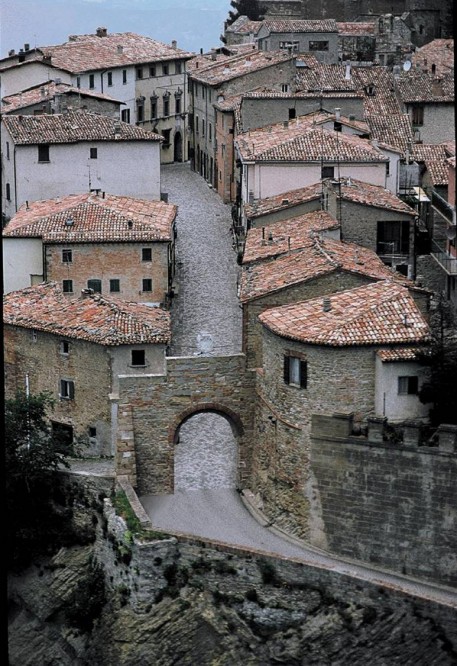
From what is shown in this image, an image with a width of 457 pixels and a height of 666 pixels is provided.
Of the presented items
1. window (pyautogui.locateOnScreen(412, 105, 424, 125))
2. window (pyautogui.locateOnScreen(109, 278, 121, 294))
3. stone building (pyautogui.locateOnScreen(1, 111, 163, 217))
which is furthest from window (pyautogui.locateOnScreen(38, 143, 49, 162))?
window (pyautogui.locateOnScreen(412, 105, 424, 125))

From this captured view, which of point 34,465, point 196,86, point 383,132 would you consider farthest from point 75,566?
point 196,86

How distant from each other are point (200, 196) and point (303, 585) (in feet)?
75.6

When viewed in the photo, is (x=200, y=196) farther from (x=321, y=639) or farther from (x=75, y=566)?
(x=321, y=639)

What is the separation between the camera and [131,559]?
72.9ft

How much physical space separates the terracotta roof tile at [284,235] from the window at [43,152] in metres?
7.38

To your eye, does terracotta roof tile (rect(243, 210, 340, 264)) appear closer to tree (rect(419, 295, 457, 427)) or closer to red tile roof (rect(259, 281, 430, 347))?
red tile roof (rect(259, 281, 430, 347))

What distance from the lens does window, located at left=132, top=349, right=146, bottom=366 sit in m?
24.5

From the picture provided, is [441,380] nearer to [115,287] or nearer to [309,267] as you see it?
[309,267]

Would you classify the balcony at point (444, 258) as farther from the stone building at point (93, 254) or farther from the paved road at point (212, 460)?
the stone building at point (93, 254)

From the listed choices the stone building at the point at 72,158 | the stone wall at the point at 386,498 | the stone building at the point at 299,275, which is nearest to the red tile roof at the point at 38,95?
the stone building at the point at 72,158

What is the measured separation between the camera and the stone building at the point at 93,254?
3067 centimetres

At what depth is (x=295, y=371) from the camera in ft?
70.0

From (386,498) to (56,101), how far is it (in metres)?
21.2

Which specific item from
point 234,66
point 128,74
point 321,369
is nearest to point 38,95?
point 128,74
